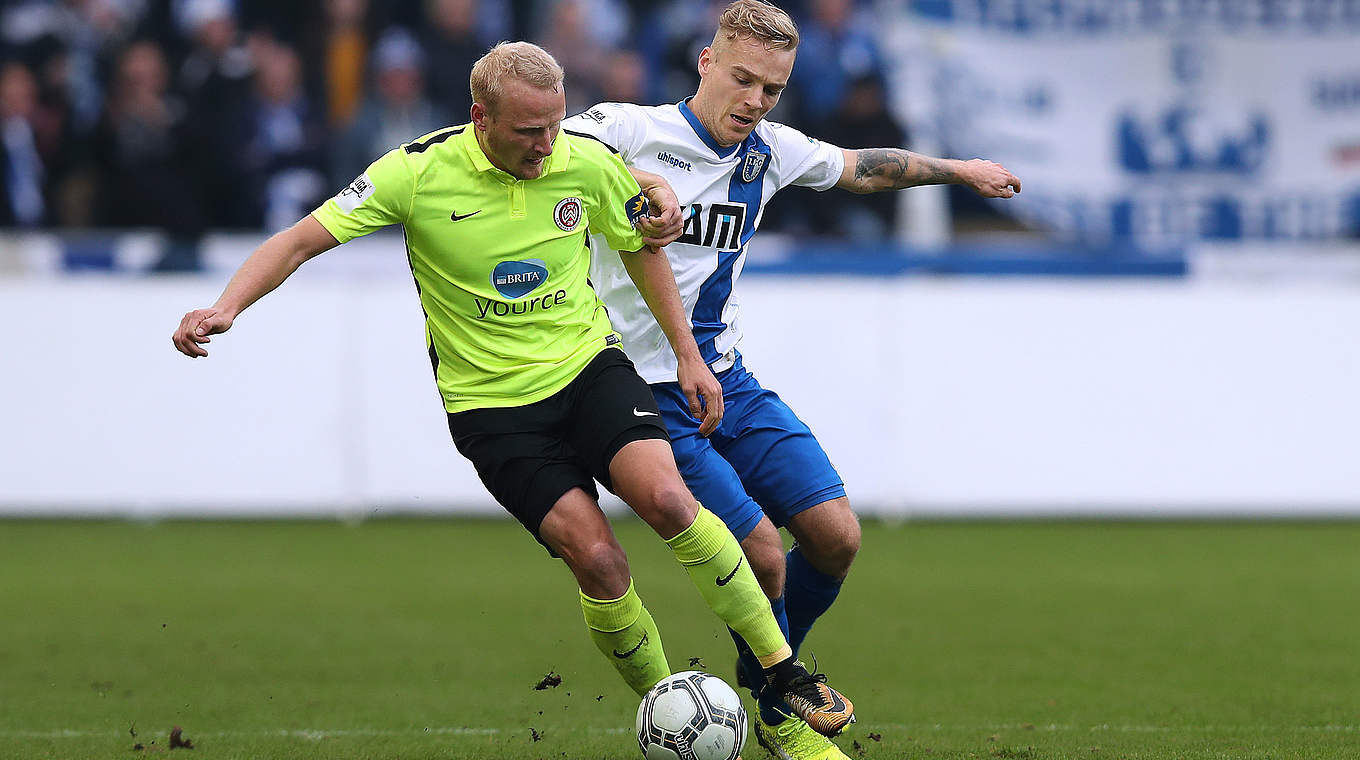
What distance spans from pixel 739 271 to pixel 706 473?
0.68m

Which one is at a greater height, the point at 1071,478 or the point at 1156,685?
the point at 1156,685

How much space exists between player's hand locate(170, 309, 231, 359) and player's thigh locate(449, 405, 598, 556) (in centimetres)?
84

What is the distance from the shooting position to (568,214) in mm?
5277

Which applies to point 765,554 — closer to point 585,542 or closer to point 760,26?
point 585,542

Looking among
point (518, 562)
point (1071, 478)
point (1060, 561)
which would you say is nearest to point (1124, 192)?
point (1071, 478)

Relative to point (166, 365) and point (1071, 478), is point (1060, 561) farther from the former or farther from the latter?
point (166, 365)

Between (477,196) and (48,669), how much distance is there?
330cm

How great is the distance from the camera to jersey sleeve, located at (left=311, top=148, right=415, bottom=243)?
16.4 feet

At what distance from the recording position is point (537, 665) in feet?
24.2

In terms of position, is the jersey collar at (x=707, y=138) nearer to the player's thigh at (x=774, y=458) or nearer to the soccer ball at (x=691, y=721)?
the player's thigh at (x=774, y=458)

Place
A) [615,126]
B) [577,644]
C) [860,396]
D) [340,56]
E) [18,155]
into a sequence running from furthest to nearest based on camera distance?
[340,56] → [18,155] → [860,396] → [577,644] → [615,126]

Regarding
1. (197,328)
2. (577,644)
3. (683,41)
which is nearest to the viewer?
(197,328)

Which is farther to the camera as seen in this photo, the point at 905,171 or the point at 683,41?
the point at 683,41

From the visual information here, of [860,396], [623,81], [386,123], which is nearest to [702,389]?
[860,396]
